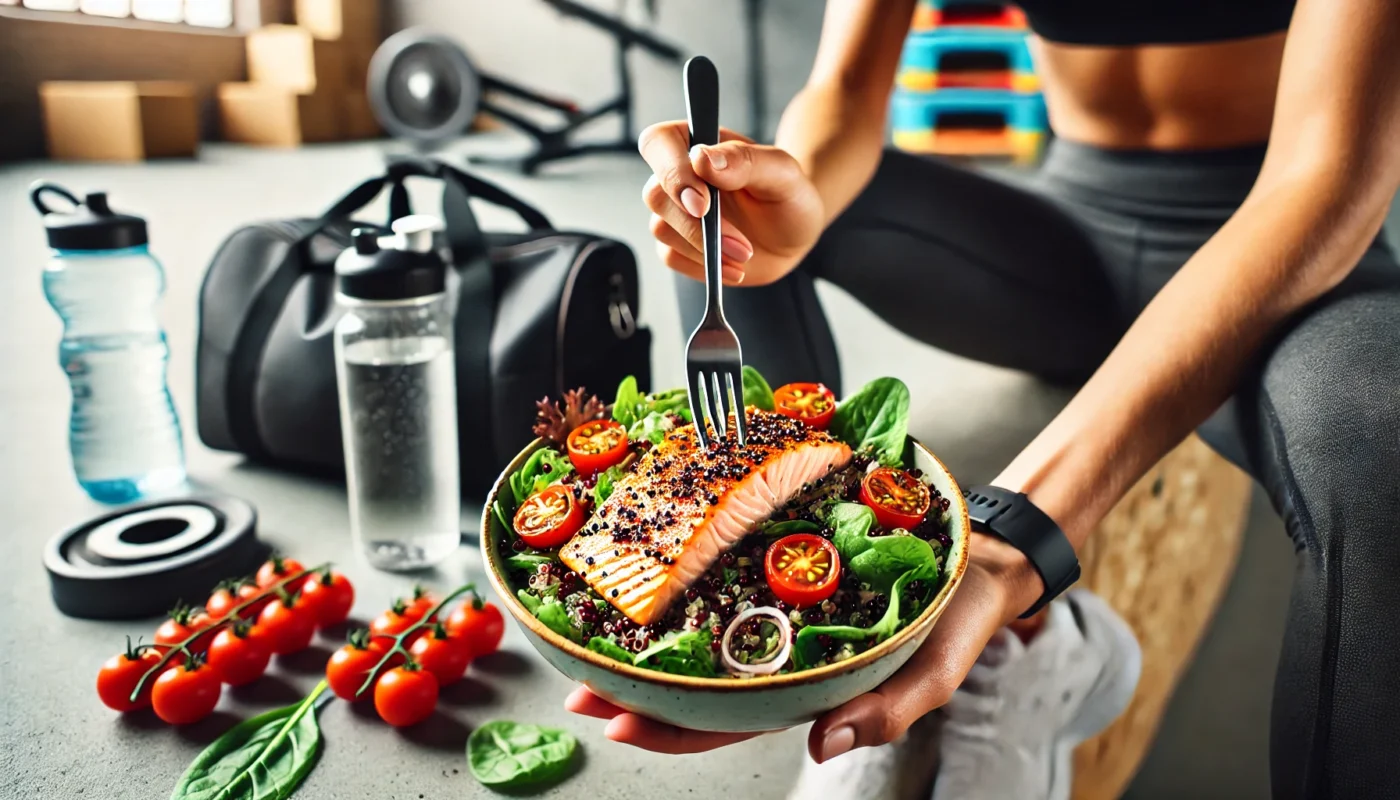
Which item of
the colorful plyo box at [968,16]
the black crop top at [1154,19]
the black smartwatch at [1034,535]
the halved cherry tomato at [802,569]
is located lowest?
the black smartwatch at [1034,535]

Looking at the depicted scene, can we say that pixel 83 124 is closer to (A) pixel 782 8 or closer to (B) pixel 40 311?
(B) pixel 40 311

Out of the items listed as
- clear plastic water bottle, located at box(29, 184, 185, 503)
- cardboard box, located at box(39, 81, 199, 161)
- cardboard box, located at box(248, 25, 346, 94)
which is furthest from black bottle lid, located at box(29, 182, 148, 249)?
cardboard box, located at box(248, 25, 346, 94)

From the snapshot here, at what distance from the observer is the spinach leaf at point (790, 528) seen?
29.7 inches

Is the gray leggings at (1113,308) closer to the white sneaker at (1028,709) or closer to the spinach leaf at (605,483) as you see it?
the white sneaker at (1028,709)

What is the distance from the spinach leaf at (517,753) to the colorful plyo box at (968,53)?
408 centimetres

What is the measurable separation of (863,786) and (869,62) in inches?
38.6

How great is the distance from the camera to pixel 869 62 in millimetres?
1363

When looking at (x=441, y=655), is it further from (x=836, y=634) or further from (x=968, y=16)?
(x=968, y=16)

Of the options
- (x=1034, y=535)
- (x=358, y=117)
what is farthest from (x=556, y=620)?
(x=358, y=117)

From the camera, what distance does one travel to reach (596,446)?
833 mm

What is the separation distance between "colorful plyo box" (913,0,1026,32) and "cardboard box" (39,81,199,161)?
128 inches

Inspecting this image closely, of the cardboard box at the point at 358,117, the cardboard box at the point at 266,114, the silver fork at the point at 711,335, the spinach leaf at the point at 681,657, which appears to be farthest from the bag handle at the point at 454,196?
the cardboard box at the point at 358,117

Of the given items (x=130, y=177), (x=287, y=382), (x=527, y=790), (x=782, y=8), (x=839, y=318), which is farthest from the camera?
(x=782, y=8)

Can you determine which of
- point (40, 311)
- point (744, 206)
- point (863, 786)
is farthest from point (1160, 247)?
point (40, 311)
